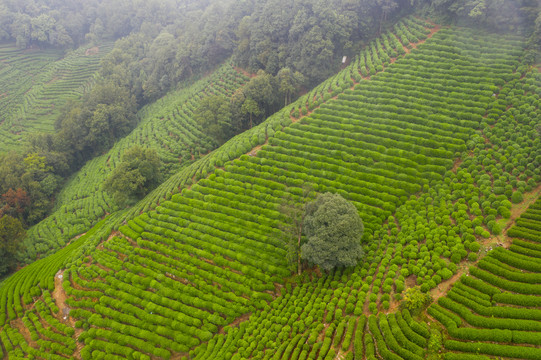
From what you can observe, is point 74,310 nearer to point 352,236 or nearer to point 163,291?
point 163,291

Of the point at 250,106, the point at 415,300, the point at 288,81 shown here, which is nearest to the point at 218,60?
the point at 288,81

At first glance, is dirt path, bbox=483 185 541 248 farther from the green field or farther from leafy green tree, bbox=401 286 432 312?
leafy green tree, bbox=401 286 432 312

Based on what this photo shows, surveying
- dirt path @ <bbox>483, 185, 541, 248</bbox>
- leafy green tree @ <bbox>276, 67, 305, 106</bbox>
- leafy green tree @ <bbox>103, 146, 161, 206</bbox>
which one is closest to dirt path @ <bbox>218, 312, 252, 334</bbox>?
dirt path @ <bbox>483, 185, 541, 248</bbox>

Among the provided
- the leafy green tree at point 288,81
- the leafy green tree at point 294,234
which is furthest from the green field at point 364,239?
the leafy green tree at point 288,81

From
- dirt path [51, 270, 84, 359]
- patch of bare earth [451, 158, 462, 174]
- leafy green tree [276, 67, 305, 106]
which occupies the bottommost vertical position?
dirt path [51, 270, 84, 359]

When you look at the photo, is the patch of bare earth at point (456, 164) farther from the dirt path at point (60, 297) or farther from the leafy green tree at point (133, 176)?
the dirt path at point (60, 297)
